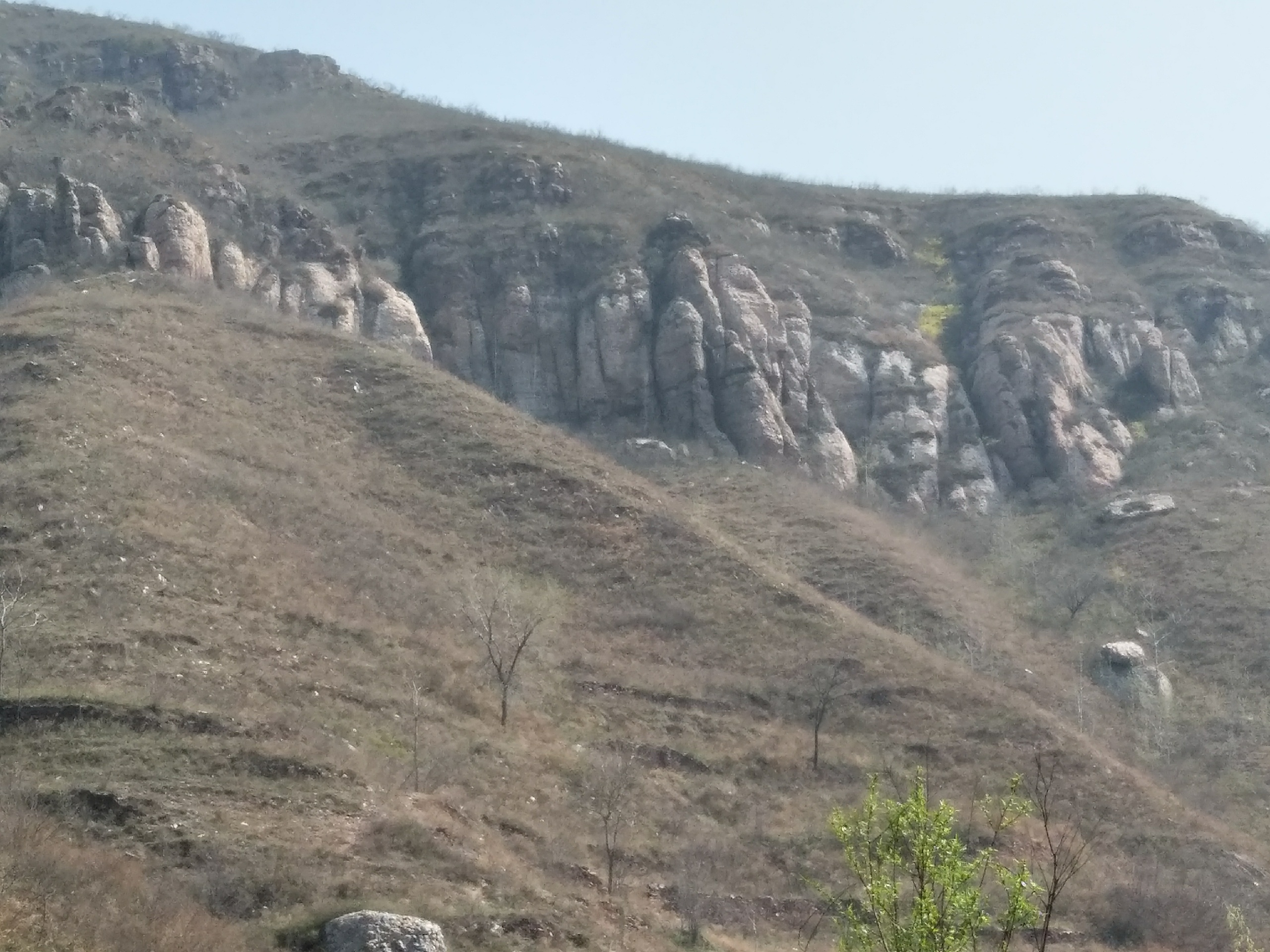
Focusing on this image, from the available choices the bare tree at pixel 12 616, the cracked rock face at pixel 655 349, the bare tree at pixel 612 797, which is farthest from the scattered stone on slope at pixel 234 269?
the bare tree at pixel 612 797

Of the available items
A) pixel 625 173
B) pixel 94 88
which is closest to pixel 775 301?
pixel 625 173

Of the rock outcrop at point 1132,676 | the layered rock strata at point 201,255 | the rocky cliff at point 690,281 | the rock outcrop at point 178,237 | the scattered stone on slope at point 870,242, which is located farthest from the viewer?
the scattered stone on slope at point 870,242

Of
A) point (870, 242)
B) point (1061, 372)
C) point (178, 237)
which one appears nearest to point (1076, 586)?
point (1061, 372)

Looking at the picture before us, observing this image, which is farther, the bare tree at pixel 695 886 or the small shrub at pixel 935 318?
the small shrub at pixel 935 318

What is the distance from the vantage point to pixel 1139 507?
5966 cm

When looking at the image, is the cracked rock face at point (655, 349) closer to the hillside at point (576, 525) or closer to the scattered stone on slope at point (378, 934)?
the hillside at point (576, 525)

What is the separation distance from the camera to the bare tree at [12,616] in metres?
24.9

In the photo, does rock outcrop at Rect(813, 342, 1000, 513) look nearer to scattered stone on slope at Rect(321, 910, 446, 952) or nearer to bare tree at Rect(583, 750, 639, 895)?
bare tree at Rect(583, 750, 639, 895)

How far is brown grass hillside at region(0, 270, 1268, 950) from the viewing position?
2247 cm

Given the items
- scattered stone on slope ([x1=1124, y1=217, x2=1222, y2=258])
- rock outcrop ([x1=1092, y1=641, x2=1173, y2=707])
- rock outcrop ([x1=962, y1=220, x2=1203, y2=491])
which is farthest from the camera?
scattered stone on slope ([x1=1124, y1=217, x2=1222, y2=258])

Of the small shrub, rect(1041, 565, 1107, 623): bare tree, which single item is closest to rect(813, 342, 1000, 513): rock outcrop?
the small shrub

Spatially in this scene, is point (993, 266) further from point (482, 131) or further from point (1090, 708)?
point (1090, 708)

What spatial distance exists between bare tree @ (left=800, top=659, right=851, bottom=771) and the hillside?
41cm

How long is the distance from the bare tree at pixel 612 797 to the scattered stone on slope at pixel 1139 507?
38.1 meters
